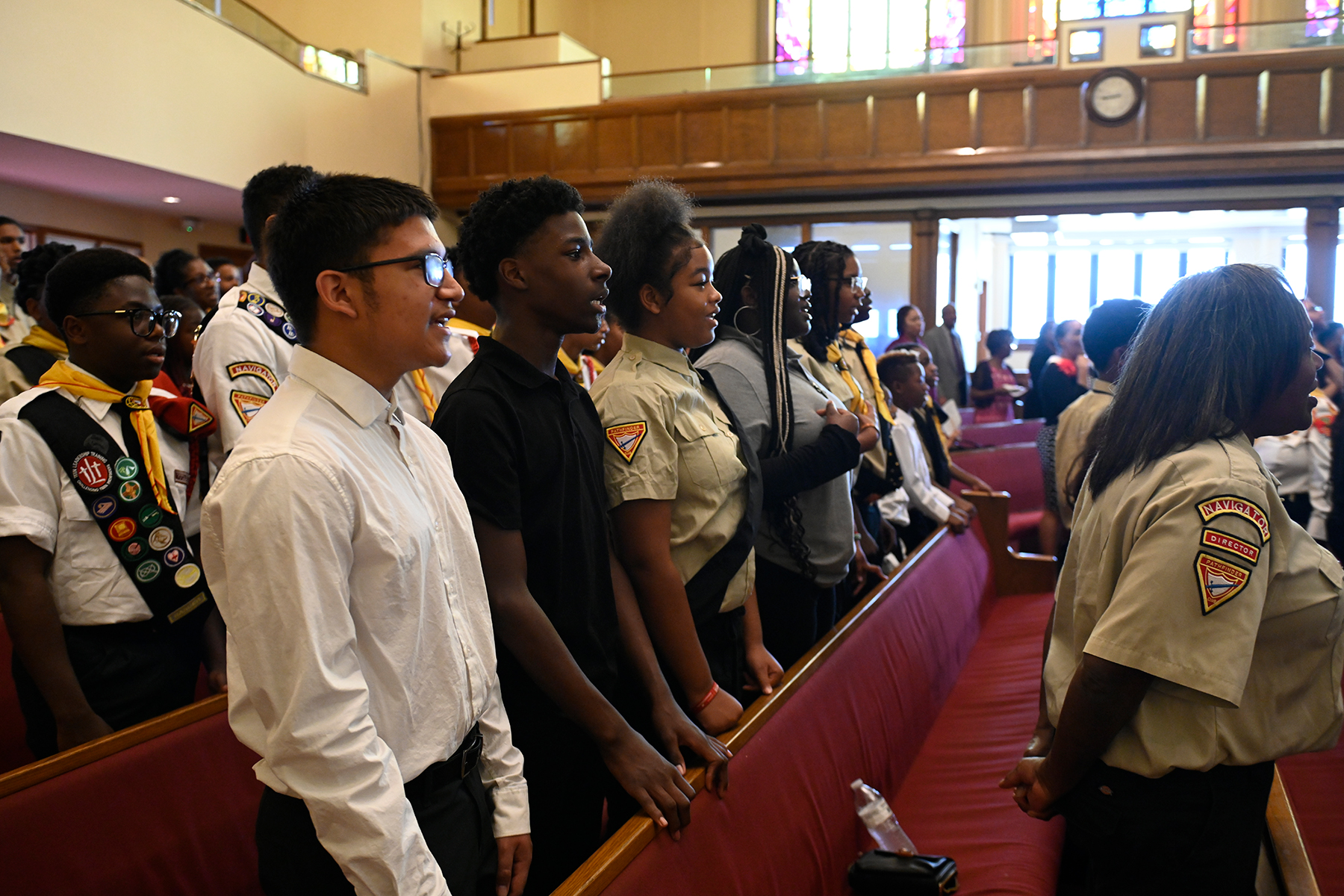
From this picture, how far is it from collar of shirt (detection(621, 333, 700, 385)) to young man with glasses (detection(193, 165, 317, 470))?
0.64 meters

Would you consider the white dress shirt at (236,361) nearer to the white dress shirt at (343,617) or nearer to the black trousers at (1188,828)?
the white dress shirt at (343,617)

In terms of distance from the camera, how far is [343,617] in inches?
37.9

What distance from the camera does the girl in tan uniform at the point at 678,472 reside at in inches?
62.2

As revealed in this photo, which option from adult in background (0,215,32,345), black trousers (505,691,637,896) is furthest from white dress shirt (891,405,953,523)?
adult in background (0,215,32,345)

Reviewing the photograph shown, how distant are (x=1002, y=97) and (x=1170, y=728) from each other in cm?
843

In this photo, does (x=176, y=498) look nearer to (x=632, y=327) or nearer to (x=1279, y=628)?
(x=632, y=327)

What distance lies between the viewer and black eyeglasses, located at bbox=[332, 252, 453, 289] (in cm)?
111

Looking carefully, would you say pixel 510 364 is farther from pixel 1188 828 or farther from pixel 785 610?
pixel 1188 828

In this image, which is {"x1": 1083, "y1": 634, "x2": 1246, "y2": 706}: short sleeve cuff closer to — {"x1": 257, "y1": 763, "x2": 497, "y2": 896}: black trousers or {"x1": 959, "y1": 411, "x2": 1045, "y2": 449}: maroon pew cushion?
{"x1": 257, "y1": 763, "x2": 497, "y2": 896}: black trousers

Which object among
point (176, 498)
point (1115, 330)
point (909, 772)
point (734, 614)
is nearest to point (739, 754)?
point (734, 614)

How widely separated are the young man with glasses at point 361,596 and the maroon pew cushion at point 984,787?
107cm

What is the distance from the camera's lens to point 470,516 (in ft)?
4.17

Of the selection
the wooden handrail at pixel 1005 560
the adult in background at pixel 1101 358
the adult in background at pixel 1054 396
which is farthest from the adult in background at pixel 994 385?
the adult in background at pixel 1101 358

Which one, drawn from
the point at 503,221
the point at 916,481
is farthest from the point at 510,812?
the point at 916,481
